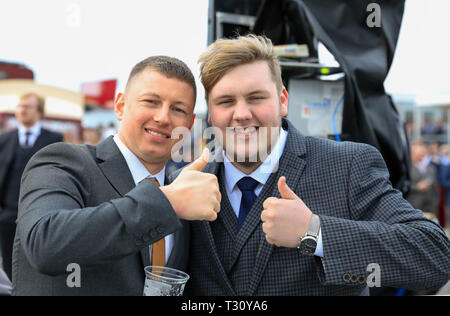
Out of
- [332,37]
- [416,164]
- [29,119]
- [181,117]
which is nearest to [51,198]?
[181,117]

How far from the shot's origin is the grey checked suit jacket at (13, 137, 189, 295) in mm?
1336

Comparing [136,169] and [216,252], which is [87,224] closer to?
[136,169]

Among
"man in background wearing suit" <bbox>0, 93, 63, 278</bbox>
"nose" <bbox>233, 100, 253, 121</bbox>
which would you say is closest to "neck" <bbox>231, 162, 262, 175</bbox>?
"nose" <bbox>233, 100, 253, 121</bbox>

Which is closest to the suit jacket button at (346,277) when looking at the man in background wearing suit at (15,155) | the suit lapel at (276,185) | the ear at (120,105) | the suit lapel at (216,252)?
the suit lapel at (276,185)

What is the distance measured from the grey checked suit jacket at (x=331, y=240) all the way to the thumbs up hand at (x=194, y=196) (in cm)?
44

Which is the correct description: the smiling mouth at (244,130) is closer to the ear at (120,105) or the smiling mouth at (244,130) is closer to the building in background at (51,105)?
the ear at (120,105)

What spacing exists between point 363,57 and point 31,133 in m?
4.29

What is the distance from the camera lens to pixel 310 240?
1.59 meters

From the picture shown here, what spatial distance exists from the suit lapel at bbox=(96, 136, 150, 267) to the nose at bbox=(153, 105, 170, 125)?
0.78ft

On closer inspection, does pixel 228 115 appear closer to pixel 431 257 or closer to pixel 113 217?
pixel 113 217

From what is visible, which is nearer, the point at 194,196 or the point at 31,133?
the point at 194,196

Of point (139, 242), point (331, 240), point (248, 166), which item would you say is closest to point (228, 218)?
point (248, 166)

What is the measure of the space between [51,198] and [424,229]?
146cm

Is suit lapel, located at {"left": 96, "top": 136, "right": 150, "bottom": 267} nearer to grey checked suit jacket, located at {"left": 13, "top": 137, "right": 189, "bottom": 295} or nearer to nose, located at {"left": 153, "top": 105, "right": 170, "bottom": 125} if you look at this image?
grey checked suit jacket, located at {"left": 13, "top": 137, "right": 189, "bottom": 295}
